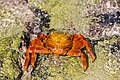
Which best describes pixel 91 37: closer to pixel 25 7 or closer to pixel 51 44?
pixel 51 44

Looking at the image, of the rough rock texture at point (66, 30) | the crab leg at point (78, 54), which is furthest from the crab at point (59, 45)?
the rough rock texture at point (66, 30)

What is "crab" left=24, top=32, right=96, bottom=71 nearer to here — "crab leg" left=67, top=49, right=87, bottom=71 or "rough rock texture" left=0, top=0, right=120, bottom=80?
"crab leg" left=67, top=49, right=87, bottom=71

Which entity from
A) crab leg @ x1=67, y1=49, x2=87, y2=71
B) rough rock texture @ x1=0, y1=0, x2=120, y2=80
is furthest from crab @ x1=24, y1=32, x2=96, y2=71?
rough rock texture @ x1=0, y1=0, x2=120, y2=80

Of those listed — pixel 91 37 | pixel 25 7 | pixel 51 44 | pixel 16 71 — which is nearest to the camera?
pixel 16 71

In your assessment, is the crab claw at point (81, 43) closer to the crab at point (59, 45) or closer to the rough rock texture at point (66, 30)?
the crab at point (59, 45)

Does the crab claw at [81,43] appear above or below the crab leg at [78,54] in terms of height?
above

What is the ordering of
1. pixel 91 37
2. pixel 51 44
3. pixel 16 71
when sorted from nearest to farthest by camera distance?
pixel 16 71
pixel 51 44
pixel 91 37

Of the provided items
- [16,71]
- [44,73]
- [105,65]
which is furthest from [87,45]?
[16,71]
